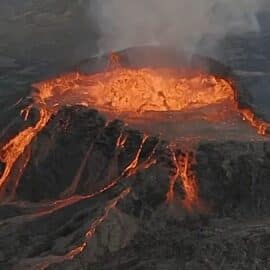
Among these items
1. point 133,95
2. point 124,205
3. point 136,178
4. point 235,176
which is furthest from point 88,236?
point 133,95

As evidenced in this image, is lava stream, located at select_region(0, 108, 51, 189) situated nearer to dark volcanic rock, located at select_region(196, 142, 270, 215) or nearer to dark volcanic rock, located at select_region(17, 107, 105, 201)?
dark volcanic rock, located at select_region(17, 107, 105, 201)

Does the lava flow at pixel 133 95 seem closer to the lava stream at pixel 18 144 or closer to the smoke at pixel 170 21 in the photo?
the lava stream at pixel 18 144

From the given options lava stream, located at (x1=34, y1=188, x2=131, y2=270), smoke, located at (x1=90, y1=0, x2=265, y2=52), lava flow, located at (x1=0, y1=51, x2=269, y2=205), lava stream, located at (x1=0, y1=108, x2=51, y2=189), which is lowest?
lava stream, located at (x1=34, y1=188, x2=131, y2=270)

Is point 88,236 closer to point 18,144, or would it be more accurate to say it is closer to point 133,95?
point 18,144

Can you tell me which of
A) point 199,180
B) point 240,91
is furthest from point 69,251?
point 240,91

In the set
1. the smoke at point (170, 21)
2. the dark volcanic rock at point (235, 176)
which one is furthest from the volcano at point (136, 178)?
the smoke at point (170, 21)

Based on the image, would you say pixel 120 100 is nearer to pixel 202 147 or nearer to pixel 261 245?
pixel 202 147

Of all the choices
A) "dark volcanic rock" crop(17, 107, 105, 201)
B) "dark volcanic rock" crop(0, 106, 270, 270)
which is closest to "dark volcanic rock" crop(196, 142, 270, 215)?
"dark volcanic rock" crop(0, 106, 270, 270)
